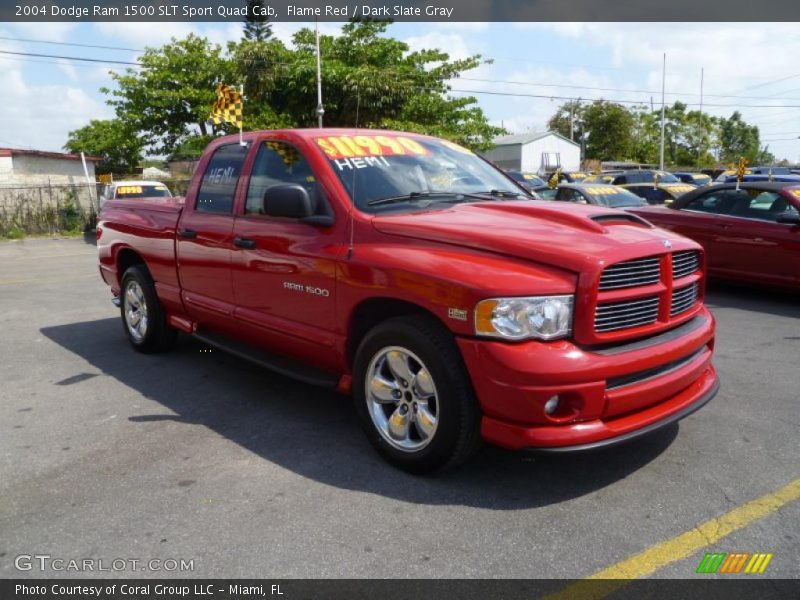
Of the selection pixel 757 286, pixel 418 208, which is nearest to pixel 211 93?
pixel 757 286

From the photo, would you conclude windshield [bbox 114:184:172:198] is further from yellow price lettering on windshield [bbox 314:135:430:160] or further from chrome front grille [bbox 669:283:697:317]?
chrome front grille [bbox 669:283:697:317]

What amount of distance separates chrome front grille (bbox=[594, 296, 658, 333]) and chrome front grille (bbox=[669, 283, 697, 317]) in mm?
203

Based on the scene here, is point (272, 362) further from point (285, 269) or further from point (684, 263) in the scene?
point (684, 263)

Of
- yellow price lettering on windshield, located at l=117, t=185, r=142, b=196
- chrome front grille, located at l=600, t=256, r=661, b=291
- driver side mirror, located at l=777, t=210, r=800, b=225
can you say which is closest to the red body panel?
driver side mirror, located at l=777, t=210, r=800, b=225

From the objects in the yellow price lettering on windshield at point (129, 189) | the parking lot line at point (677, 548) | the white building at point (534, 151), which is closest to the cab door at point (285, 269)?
the parking lot line at point (677, 548)

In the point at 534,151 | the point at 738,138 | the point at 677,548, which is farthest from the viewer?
the point at 738,138

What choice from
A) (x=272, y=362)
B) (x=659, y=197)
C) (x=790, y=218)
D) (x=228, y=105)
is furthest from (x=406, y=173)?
(x=659, y=197)

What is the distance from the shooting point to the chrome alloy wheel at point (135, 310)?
634 cm

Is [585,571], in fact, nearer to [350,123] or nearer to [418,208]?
[418,208]

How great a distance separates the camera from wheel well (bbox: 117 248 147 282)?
6582 millimetres

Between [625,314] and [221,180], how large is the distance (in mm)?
3213

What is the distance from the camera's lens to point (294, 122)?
30.7 meters

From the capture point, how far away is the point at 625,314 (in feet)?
11.3

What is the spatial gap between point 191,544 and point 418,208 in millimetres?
2244
